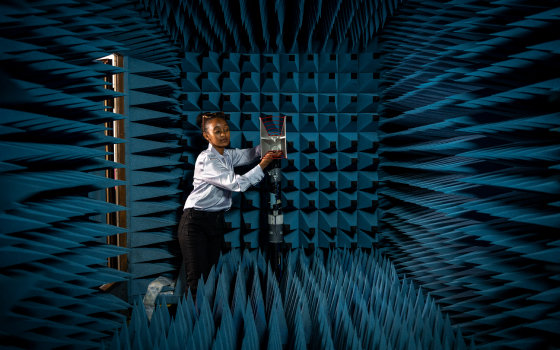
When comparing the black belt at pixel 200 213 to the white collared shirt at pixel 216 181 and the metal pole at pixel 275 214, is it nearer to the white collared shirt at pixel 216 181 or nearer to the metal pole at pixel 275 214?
the white collared shirt at pixel 216 181

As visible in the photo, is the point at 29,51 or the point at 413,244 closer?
the point at 29,51

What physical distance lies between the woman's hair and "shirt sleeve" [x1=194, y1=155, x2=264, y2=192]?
291 mm

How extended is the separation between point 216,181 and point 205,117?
21.3 inches

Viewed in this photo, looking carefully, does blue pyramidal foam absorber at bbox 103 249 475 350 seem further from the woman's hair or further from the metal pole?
the woman's hair

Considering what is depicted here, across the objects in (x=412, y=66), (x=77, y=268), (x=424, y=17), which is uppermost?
(x=424, y=17)

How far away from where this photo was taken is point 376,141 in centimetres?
246

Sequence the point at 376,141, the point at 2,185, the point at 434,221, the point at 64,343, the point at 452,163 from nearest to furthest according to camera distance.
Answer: the point at 2,185 → the point at 64,343 → the point at 452,163 → the point at 434,221 → the point at 376,141

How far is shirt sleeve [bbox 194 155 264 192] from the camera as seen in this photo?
203 centimetres

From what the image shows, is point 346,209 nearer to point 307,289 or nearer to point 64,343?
point 307,289

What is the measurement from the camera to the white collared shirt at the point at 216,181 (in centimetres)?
203

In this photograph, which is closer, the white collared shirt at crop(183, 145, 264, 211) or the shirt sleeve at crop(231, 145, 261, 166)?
the white collared shirt at crop(183, 145, 264, 211)

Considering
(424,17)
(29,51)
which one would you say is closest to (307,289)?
(29,51)

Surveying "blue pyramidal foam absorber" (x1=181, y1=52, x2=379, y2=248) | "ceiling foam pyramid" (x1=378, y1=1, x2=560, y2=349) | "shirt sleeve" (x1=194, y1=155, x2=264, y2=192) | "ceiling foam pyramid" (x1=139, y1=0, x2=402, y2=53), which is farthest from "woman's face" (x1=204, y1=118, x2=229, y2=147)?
"ceiling foam pyramid" (x1=378, y1=1, x2=560, y2=349)

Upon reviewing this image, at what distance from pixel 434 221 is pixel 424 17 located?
1417 millimetres
